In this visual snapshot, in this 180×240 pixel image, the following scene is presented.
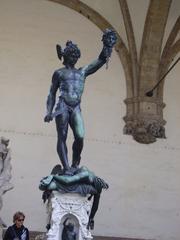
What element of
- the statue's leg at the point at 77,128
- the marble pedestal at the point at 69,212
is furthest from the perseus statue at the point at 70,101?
the marble pedestal at the point at 69,212

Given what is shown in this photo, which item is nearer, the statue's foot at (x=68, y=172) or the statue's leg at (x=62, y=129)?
the statue's foot at (x=68, y=172)

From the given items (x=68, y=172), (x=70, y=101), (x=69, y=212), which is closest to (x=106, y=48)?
(x=70, y=101)

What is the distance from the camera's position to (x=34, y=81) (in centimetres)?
1360

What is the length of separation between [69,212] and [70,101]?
117 cm

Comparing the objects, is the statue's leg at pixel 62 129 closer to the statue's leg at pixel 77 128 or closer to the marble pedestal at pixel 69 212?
the statue's leg at pixel 77 128

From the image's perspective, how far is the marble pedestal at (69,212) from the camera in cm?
→ 570

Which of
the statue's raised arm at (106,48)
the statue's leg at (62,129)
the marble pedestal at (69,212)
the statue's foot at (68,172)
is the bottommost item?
the marble pedestal at (69,212)

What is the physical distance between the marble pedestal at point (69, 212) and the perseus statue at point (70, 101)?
318mm

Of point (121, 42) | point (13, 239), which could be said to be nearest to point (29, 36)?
point (121, 42)

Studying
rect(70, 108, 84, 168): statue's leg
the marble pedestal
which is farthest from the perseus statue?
the marble pedestal

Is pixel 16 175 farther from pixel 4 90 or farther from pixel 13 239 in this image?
pixel 13 239

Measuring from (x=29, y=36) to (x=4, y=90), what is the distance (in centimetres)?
147

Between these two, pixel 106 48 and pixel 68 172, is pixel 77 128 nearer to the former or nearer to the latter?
pixel 68 172

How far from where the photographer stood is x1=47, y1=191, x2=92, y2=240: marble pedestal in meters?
5.70
